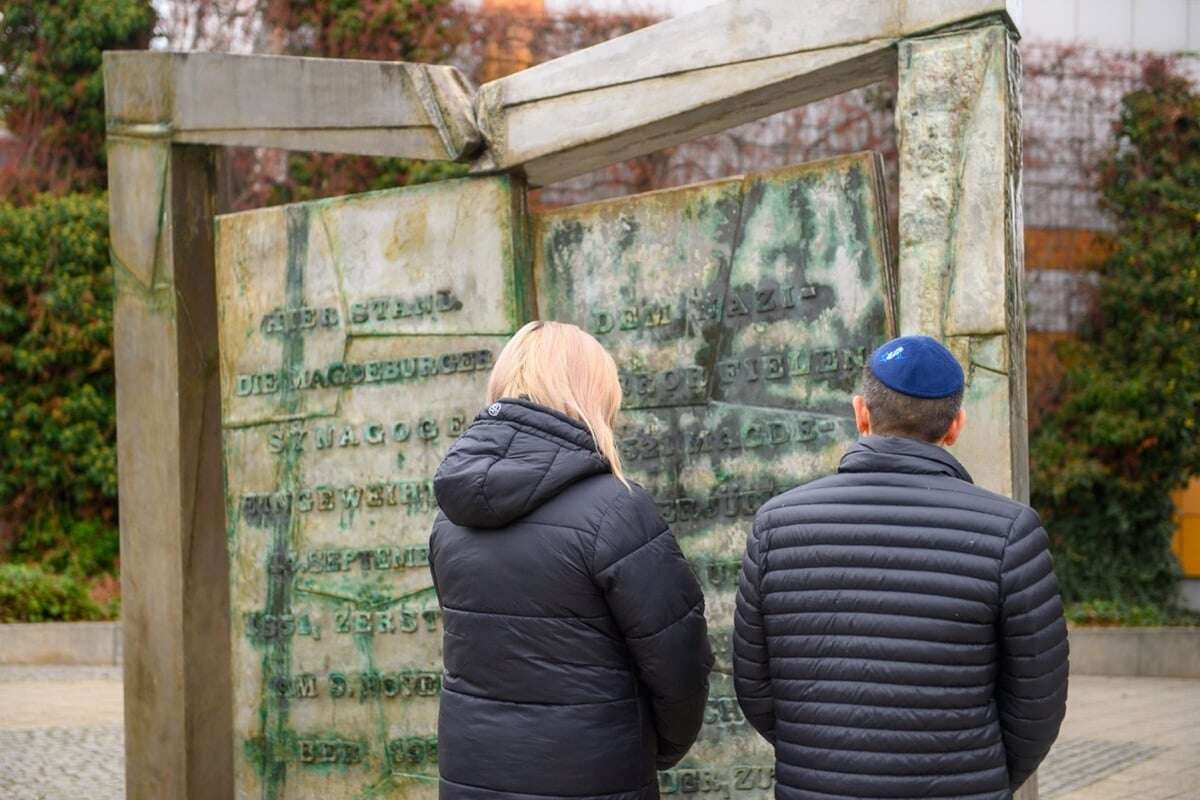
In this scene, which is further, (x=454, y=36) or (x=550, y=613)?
(x=454, y=36)

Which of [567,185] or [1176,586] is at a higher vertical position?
[567,185]

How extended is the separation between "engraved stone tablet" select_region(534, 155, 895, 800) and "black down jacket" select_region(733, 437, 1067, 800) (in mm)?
1452

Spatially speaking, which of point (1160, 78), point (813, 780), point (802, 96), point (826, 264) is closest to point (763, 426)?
point (826, 264)

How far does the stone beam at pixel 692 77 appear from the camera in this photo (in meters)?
4.09

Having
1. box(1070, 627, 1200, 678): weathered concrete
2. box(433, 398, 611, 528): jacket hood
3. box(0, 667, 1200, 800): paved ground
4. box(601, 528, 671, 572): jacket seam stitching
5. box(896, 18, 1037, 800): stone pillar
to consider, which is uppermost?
box(896, 18, 1037, 800): stone pillar

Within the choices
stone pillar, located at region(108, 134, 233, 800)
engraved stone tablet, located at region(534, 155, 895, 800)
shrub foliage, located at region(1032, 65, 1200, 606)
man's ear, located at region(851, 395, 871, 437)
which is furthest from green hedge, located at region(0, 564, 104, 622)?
man's ear, located at region(851, 395, 871, 437)

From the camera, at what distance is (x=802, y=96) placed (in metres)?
4.38

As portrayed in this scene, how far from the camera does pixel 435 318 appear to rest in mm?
4906

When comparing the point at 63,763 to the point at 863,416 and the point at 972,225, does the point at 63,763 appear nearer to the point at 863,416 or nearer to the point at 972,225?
the point at 972,225

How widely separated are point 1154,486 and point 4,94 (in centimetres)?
1238

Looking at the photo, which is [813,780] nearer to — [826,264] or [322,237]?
[826,264]

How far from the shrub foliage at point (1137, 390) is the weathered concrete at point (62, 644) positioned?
845 cm

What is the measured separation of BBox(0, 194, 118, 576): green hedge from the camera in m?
14.9

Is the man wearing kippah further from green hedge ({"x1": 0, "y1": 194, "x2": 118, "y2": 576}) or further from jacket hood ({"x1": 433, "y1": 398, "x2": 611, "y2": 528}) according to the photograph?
green hedge ({"x1": 0, "y1": 194, "x2": 118, "y2": 576})
